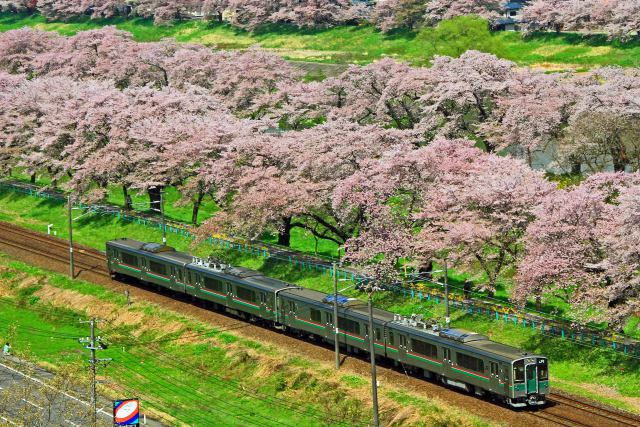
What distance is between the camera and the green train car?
4741 centimetres

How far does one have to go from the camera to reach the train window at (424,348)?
50.8 m

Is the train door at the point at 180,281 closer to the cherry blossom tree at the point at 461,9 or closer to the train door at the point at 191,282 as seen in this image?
the train door at the point at 191,282

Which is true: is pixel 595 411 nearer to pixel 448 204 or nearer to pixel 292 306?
pixel 292 306

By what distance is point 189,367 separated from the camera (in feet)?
193

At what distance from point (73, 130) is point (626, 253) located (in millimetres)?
57290

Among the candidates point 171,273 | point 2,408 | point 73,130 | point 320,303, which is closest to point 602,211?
point 320,303

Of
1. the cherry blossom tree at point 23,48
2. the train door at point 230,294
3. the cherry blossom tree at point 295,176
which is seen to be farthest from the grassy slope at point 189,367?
the cherry blossom tree at point 23,48

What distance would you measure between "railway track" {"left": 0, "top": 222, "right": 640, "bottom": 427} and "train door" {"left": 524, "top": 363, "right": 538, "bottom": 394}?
1.15 metres

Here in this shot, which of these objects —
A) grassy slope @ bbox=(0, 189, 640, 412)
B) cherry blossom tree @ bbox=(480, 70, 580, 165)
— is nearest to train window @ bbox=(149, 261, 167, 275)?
grassy slope @ bbox=(0, 189, 640, 412)

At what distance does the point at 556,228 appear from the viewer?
184 ft

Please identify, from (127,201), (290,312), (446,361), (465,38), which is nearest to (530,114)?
(465,38)

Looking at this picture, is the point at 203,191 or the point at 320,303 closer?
the point at 320,303

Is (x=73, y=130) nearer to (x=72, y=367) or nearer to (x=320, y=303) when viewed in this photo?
(x=320, y=303)

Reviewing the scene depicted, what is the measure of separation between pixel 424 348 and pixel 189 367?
14489 mm
